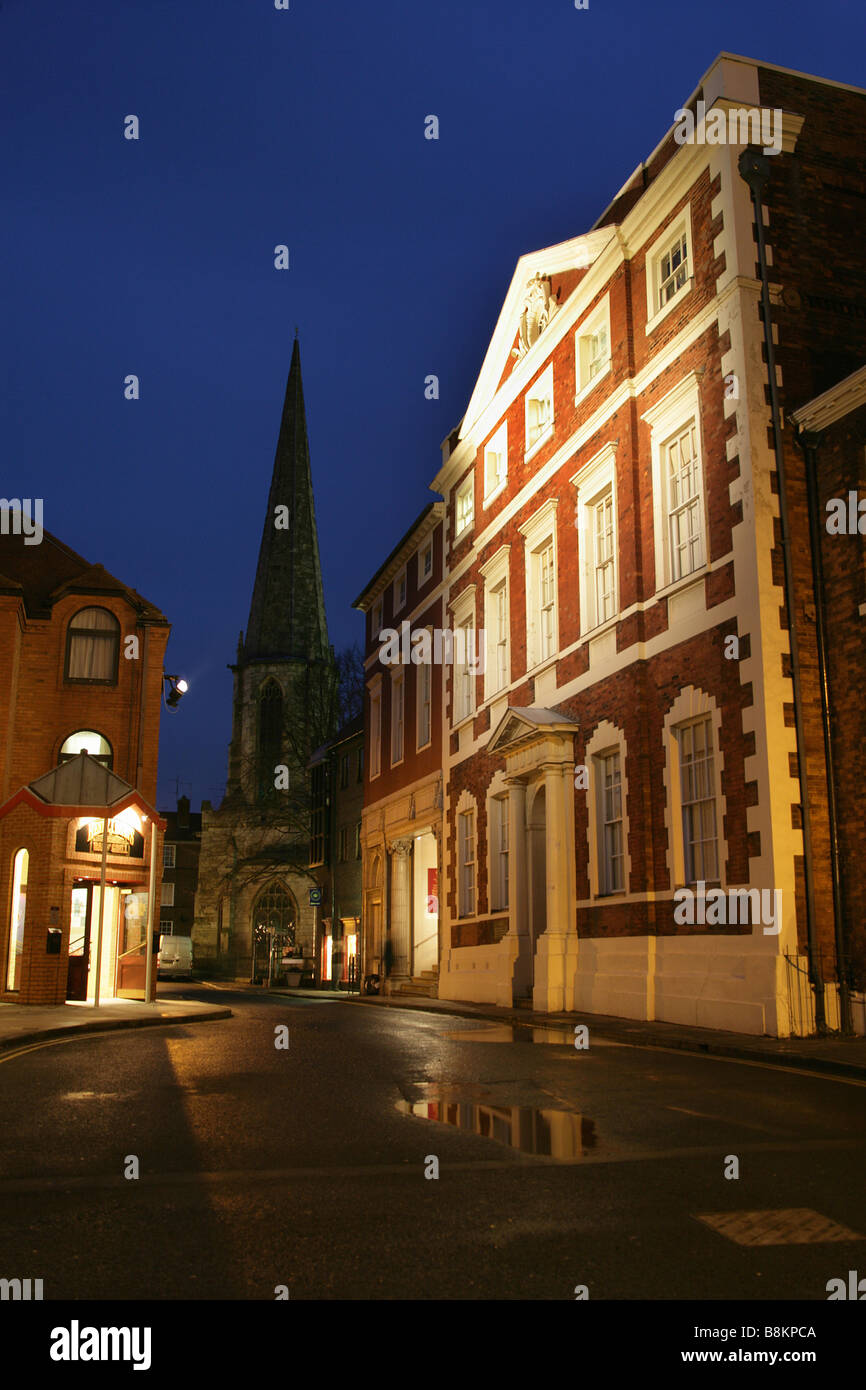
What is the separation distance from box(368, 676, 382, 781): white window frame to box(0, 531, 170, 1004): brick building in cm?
849

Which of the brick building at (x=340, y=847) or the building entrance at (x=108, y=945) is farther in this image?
the brick building at (x=340, y=847)

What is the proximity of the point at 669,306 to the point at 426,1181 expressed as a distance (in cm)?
1586

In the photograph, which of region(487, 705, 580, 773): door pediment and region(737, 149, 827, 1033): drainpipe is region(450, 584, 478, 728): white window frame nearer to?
region(487, 705, 580, 773): door pediment

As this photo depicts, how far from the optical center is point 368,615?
41.0 meters

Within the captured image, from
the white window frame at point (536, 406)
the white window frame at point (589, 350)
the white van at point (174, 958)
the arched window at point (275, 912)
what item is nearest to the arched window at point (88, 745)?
the white window frame at point (536, 406)

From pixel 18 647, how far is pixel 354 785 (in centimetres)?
1894

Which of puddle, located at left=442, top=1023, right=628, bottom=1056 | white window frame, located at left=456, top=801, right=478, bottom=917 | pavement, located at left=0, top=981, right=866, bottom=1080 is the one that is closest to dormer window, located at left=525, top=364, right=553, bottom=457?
white window frame, located at left=456, top=801, right=478, bottom=917

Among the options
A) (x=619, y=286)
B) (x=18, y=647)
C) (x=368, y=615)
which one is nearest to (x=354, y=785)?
(x=368, y=615)

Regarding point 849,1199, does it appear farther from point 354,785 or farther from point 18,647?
point 354,785

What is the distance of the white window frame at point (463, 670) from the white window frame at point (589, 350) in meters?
6.79

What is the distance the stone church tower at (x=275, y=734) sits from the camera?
6462 cm

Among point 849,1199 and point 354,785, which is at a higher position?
point 354,785
